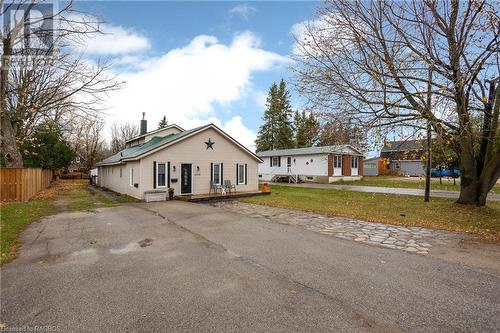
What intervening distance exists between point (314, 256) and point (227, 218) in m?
4.83

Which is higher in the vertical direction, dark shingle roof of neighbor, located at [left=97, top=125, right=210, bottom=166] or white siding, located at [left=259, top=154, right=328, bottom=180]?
dark shingle roof of neighbor, located at [left=97, top=125, right=210, bottom=166]

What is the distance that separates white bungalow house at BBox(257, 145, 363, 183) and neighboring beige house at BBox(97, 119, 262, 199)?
1152cm

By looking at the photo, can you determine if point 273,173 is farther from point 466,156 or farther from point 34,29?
point 34,29

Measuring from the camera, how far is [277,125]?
5150cm

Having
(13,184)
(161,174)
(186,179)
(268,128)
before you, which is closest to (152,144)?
(161,174)

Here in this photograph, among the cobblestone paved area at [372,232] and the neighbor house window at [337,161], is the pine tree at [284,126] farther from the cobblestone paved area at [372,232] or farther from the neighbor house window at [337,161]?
the cobblestone paved area at [372,232]

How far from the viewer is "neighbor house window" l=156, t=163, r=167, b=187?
16.3m

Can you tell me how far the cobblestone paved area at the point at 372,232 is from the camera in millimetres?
6667

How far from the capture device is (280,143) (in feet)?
166

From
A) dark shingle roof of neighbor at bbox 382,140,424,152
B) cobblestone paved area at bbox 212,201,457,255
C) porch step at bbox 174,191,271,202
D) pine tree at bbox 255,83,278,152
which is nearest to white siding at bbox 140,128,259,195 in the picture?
porch step at bbox 174,191,271,202

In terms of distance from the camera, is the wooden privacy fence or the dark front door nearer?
the wooden privacy fence

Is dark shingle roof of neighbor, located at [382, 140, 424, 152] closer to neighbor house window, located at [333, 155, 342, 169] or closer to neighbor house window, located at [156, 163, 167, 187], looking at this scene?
neighbor house window, located at [156, 163, 167, 187]

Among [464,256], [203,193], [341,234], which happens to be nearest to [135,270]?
[341,234]

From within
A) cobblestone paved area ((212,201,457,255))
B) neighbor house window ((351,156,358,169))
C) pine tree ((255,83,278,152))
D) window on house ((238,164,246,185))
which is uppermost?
pine tree ((255,83,278,152))
